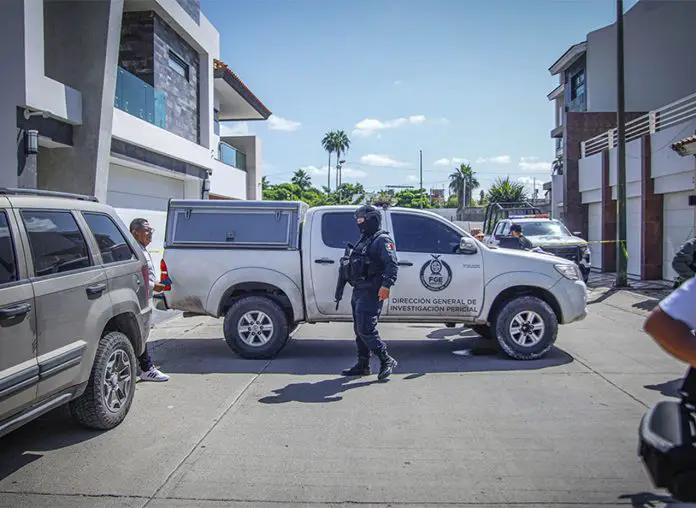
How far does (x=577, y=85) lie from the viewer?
31.4 m

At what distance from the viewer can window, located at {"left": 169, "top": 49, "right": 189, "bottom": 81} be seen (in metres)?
17.0

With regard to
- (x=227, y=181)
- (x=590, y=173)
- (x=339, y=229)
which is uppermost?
(x=590, y=173)

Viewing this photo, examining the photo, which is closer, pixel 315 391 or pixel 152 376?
pixel 315 391

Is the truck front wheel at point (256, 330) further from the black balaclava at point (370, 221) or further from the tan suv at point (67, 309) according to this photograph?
the tan suv at point (67, 309)

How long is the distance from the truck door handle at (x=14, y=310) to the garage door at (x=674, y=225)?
594 inches

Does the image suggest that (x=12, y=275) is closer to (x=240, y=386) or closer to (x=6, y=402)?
(x=6, y=402)

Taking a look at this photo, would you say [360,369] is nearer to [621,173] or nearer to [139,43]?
[621,173]

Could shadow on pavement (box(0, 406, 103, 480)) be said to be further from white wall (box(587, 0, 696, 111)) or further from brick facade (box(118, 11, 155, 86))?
white wall (box(587, 0, 696, 111))

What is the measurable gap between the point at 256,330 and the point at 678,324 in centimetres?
591

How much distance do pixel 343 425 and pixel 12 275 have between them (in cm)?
276

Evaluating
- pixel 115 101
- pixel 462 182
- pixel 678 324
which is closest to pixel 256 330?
pixel 678 324

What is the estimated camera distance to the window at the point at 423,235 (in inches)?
302

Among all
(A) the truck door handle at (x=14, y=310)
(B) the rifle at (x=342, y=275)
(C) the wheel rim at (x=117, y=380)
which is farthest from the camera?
(B) the rifle at (x=342, y=275)

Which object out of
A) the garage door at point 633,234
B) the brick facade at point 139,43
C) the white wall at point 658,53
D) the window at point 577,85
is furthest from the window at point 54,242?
the window at point 577,85
